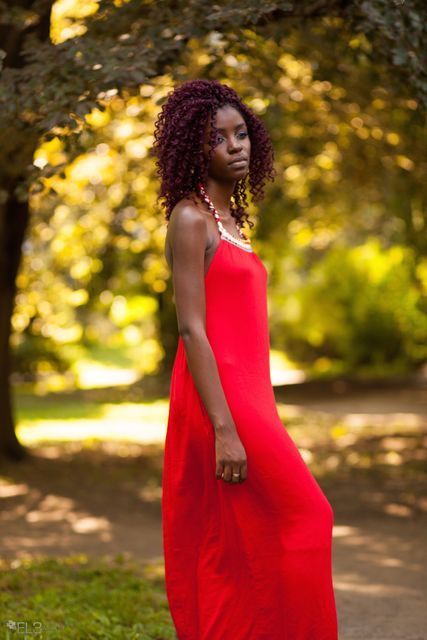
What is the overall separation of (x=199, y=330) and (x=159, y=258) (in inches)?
452

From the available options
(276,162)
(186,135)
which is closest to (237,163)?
(186,135)

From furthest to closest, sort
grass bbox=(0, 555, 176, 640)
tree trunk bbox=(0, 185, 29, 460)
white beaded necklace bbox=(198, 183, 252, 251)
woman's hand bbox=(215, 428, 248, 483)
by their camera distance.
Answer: tree trunk bbox=(0, 185, 29, 460) < grass bbox=(0, 555, 176, 640) < white beaded necklace bbox=(198, 183, 252, 251) < woman's hand bbox=(215, 428, 248, 483)

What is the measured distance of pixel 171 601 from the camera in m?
3.40

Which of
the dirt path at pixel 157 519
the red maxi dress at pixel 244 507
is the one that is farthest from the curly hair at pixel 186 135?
the dirt path at pixel 157 519

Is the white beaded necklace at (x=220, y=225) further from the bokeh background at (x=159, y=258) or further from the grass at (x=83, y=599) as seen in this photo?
the grass at (x=83, y=599)

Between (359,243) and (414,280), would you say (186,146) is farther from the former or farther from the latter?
(359,243)

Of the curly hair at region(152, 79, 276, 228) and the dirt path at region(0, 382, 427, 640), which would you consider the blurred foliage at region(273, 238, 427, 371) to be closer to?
the dirt path at region(0, 382, 427, 640)

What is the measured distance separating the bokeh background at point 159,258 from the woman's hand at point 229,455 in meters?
1.86

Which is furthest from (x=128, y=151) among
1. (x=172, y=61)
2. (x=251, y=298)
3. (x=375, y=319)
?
(x=375, y=319)

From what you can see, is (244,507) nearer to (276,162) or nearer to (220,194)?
(220,194)

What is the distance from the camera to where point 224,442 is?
309 cm

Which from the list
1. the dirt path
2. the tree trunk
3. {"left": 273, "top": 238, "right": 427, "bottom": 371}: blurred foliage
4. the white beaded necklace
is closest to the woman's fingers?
the white beaded necklace

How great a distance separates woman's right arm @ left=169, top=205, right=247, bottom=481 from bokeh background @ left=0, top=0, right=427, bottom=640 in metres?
1.92

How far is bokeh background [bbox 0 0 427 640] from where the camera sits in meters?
5.44
